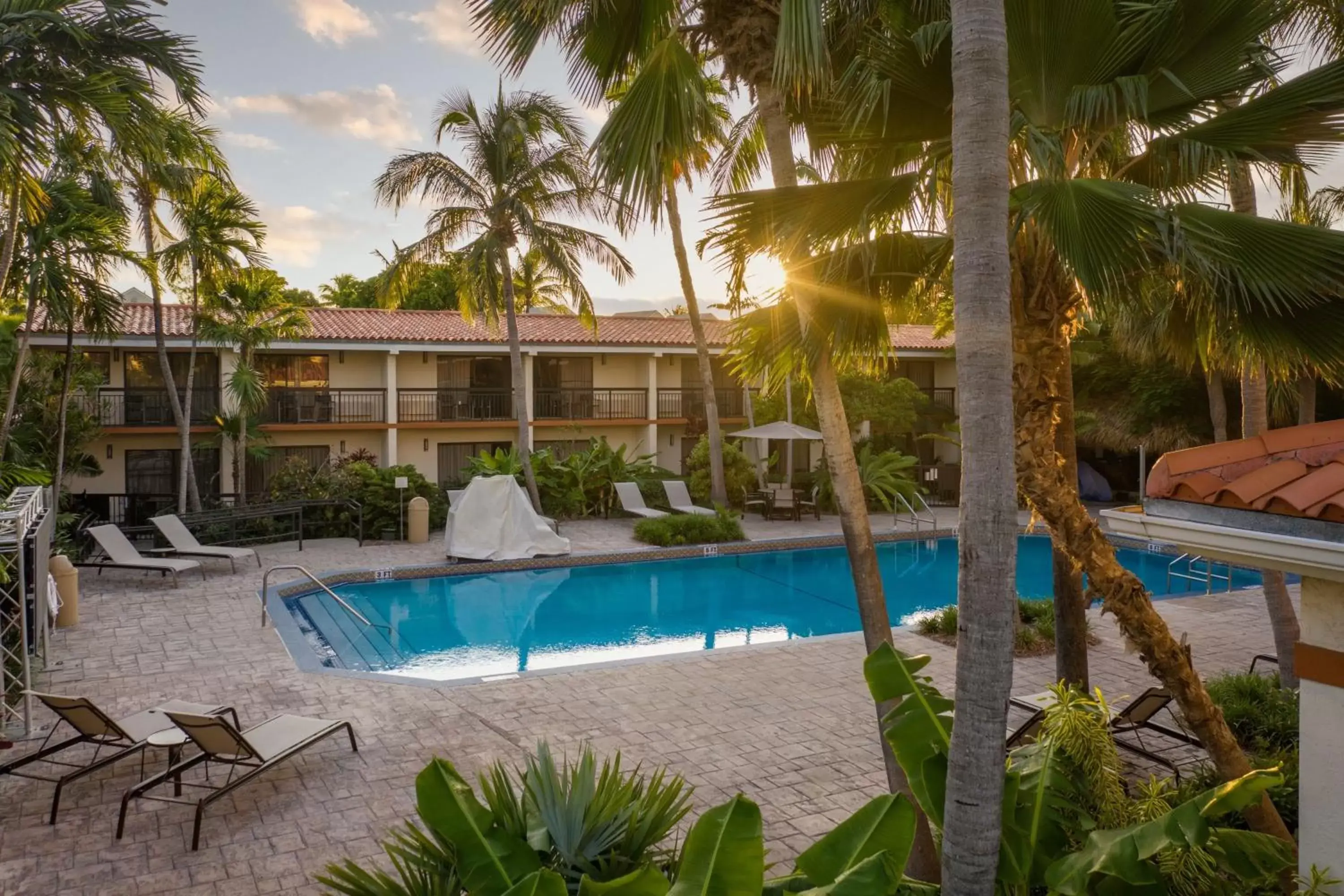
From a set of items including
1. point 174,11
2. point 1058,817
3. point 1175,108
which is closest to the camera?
point 1058,817

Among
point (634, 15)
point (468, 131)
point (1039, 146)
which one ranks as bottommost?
point (1039, 146)

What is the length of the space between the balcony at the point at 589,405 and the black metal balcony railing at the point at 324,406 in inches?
175

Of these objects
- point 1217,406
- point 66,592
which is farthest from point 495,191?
point 1217,406

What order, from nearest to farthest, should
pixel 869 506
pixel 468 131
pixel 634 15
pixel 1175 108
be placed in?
pixel 1175 108, pixel 634 15, pixel 468 131, pixel 869 506

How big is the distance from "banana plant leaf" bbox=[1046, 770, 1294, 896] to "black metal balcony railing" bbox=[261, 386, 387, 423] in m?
22.2

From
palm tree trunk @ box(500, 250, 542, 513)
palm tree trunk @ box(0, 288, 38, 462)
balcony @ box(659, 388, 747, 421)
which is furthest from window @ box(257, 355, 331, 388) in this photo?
palm tree trunk @ box(0, 288, 38, 462)

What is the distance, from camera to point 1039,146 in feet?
15.4

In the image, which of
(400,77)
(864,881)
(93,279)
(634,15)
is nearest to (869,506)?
(400,77)

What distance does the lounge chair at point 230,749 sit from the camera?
→ 20.9 ft

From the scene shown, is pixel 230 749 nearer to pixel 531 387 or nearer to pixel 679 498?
pixel 679 498

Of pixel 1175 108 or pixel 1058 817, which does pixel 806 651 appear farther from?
pixel 1175 108

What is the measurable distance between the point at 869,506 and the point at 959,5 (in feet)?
69.6

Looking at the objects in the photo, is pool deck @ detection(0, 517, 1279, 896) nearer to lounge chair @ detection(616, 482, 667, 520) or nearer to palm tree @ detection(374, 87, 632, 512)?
palm tree @ detection(374, 87, 632, 512)

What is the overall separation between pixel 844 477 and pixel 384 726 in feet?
16.9
